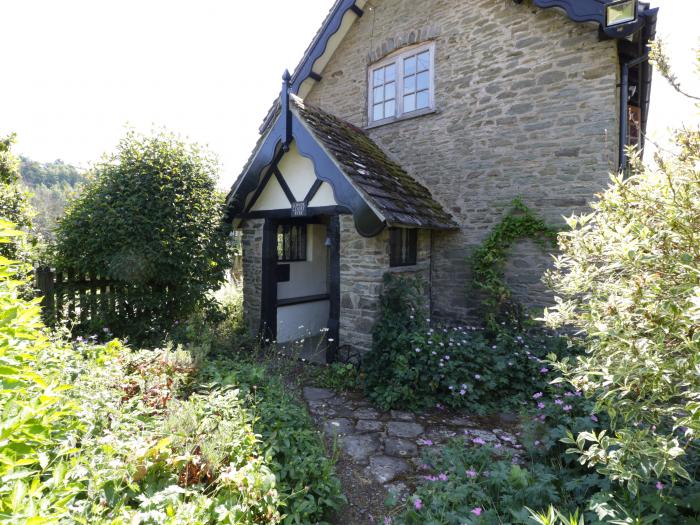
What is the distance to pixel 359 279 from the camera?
19.9 feet

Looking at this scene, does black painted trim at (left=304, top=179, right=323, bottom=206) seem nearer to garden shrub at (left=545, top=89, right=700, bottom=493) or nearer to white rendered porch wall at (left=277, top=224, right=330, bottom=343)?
white rendered porch wall at (left=277, top=224, right=330, bottom=343)

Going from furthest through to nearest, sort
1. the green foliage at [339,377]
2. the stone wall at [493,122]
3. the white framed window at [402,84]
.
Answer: the white framed window at [402,84], the stone wall at [493,122], the green foliage at [339,377]

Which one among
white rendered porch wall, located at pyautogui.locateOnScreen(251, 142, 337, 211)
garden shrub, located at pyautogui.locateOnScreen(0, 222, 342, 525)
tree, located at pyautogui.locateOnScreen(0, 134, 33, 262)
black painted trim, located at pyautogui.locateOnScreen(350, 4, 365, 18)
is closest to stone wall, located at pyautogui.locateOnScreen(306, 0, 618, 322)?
black painted trim, located at pyautogui.locateOnScreen(350, 4, 365, 18)

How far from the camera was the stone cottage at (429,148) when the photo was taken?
5.95 meters

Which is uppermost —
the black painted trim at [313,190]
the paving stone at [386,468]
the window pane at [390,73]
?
the window pane at [390,73]

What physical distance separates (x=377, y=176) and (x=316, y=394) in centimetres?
352

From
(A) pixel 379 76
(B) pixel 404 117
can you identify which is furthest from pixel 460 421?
(A) pixel 379 76

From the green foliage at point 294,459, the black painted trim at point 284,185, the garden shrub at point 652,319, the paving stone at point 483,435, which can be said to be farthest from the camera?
the black painted trim at point 284,185

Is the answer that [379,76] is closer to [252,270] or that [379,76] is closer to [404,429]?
[252,270]

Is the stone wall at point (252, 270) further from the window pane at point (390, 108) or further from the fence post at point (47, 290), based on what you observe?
the window pane at point (390, 108)

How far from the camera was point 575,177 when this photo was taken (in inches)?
243

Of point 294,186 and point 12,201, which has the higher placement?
point 294,186

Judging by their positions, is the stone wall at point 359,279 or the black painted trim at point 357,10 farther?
the black painted trim at point 357,10

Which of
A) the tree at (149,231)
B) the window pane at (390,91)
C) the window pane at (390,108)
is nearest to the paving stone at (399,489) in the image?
the tree at (149,231)
